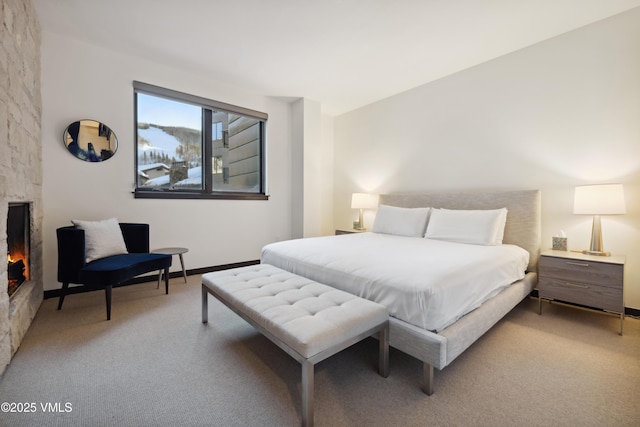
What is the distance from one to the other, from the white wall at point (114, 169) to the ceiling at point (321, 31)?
19 cm

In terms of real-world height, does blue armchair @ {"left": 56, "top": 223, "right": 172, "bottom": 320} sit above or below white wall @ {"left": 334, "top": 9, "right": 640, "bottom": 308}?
below

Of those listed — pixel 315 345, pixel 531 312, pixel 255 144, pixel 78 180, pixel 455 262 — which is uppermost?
pixel 255 144

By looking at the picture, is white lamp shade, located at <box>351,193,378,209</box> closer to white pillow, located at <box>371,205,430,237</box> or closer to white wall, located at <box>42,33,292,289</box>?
white pillow, located at <box>371,205,430,237</box>

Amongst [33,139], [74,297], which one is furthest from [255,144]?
[74,297]

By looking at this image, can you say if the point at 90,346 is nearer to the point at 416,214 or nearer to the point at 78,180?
the point at 78,180

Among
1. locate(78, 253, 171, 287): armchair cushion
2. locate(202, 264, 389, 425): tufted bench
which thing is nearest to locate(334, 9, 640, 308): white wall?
locate(202, 264, 389, 425): tufted bench

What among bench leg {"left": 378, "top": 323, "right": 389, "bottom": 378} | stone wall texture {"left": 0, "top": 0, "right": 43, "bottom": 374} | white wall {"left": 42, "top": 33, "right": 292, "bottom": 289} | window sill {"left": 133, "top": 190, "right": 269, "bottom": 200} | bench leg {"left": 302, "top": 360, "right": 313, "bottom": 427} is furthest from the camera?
window sill {"left": 133, "top": 190, "right": 269, "bottom": 200}

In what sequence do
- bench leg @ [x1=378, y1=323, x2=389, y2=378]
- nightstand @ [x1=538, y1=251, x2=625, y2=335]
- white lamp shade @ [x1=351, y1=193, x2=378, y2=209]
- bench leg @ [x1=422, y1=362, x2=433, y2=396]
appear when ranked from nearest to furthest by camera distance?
bench leg @ [x1=422, y1=362, x2=433, y2=396] → bench leg @ [x1=378, y1=323, x2=389, y2=378] → nightstand @ [x1=538, y1=251, x2=625, y2=335] → white lamp shade @ [x1=351, y1=193, x2=378, y2=209]

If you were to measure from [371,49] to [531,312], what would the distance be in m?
3.09

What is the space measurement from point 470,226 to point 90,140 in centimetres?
415

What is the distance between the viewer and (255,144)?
14.4 ft

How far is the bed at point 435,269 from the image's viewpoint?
1482 millimetres

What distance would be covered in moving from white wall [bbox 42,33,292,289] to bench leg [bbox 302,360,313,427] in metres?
2.91

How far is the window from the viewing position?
3355mm
